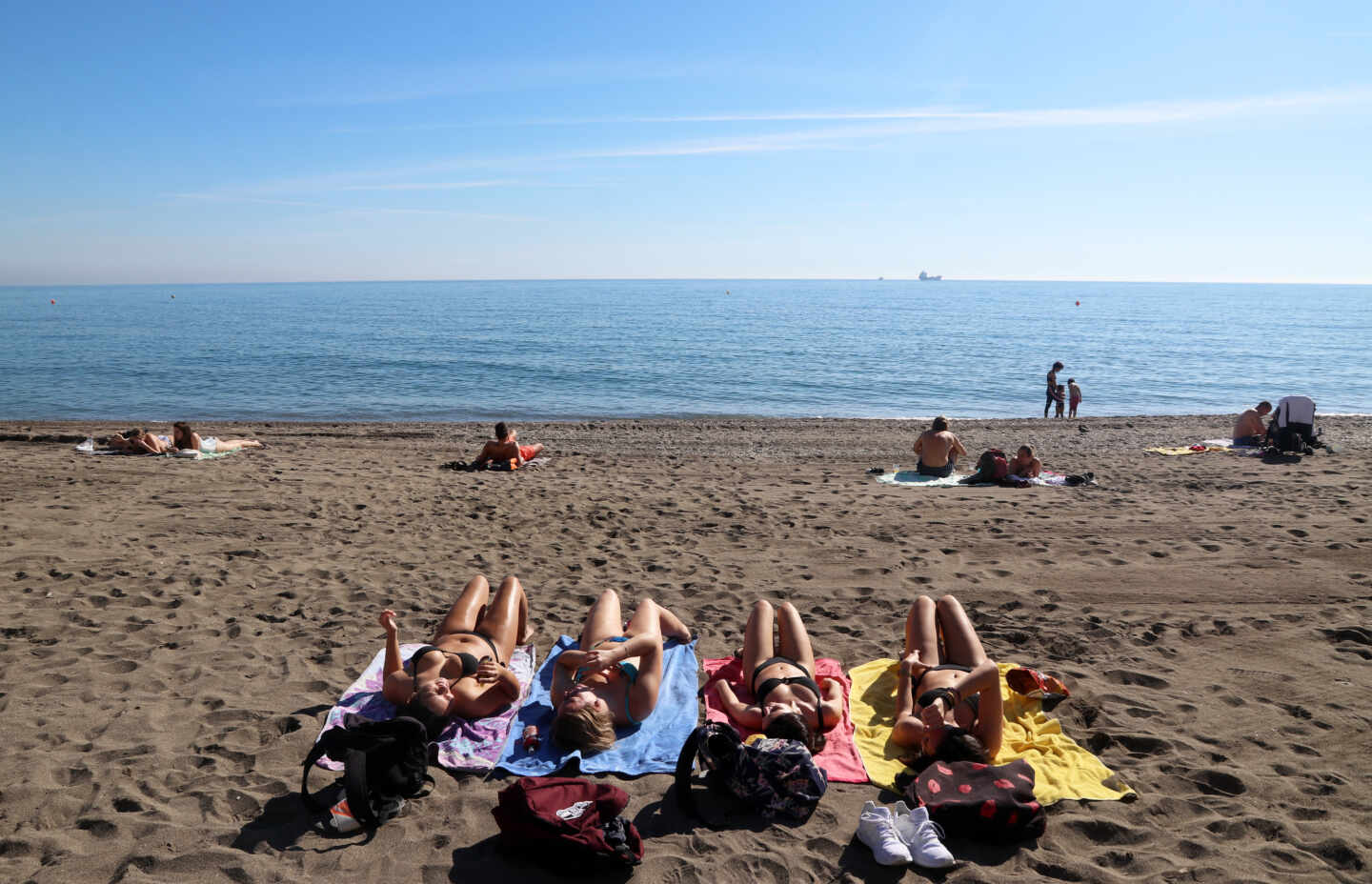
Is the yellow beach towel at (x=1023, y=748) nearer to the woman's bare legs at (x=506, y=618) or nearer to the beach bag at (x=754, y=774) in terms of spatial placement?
the beach bag at (x=754, y=774)

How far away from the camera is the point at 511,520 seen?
970 cm

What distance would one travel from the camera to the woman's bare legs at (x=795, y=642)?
17.5 feet

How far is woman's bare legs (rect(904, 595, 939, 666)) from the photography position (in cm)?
538

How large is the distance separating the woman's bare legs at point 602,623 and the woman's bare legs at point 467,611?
0.79m

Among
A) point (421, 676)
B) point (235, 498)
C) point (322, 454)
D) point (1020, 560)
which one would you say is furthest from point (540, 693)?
point (322, 454)

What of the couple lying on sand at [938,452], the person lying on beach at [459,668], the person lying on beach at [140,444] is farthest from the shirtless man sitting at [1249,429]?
the person lying on beach at [140,444]

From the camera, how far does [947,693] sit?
4754 millimetres

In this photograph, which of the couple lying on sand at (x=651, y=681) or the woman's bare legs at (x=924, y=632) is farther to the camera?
the woman's bare legs at (x=924, y=632)

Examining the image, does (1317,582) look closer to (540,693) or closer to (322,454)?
(540,693)

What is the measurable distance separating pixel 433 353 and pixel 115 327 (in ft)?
107

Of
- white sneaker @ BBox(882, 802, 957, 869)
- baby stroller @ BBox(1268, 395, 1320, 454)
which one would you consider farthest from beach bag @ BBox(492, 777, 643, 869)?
baby stroller @ BBox(1268, 395, 1320, 454)

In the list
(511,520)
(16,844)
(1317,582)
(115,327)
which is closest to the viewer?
(16,844)

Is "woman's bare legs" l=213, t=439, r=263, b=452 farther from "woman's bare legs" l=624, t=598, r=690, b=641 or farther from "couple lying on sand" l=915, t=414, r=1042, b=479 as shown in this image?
"couple lying on sand" l=915, t=414, r=1042, b=479

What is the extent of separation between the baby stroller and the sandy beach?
40 centimetres
